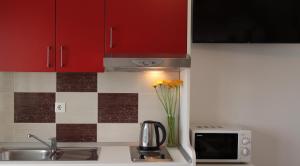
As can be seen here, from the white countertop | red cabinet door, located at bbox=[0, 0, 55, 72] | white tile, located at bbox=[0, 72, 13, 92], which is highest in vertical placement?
red cabinet door, located at bbox=[0, 0, 55, 72]

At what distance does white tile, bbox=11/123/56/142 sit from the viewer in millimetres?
2770

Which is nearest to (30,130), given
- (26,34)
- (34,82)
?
(34,82)

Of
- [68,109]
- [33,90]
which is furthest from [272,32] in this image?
[33,90]

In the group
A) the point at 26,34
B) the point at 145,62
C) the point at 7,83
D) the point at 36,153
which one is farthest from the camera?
the point at 7,83

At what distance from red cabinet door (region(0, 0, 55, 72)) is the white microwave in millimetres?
1141

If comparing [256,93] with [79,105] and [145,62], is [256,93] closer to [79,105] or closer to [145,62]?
[145,62]

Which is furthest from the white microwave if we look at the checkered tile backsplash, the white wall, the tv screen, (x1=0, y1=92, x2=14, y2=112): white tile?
(x1=0, y1=92, x2=14, y2=112): white tile

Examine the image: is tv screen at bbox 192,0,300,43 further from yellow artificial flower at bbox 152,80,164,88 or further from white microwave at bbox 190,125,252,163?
white microwave at bbox 190,125,252,163

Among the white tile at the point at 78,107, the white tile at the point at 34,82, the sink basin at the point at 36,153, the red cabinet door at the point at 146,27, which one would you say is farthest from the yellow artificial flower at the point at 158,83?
the white tile at the point at 34,82

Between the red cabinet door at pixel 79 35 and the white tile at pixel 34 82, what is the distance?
340 millimetres

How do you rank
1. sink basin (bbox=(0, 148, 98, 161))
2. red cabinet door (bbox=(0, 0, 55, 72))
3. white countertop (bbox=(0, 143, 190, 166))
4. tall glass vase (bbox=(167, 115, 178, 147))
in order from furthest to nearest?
tall glass vase (bbox=(167, 115, 178, 147)) → sink basin (bbox=(0, 148, 98, 161)) → red cabinet door (bbox=(0, 0, 55, 72)) → white countertop (bbox=(0, 143, 190, 166))

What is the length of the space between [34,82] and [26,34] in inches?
17.8

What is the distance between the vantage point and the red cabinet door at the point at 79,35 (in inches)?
97.0

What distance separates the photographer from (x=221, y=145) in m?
2.54
